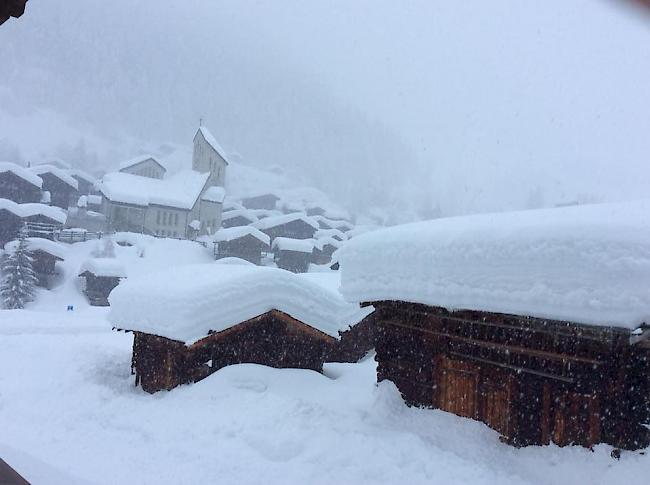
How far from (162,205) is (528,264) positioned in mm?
44919

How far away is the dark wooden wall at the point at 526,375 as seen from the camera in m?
6.68

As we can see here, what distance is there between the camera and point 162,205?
4741 cm

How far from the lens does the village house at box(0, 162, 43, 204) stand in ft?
136

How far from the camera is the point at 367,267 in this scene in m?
9.73

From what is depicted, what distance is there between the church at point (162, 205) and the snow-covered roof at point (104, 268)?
1307 centimetres

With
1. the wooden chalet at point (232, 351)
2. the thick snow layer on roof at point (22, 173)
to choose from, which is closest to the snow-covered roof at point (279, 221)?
the thick snow layer on roof at point (22, 173)

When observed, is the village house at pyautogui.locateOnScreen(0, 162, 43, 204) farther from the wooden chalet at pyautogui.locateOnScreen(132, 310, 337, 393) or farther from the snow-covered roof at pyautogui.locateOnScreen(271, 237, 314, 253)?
the wooden chalet at pyautogui.locateOnScreen(132, 310, 337, 393)

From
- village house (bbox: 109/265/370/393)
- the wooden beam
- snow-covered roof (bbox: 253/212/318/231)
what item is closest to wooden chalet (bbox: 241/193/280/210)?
snow-covered roof (bbox: 253/212/318/231)

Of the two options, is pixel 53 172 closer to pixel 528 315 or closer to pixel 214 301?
pixel 214 301

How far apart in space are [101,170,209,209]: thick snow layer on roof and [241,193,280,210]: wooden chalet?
2565 centimetres

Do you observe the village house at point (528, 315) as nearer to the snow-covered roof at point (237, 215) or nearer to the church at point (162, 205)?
the church at point (162, 205)

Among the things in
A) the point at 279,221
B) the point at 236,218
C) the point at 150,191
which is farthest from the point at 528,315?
the point at 236,218

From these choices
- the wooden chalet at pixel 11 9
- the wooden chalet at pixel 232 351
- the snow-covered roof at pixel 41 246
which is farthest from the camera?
the snow-covered roof at pixel 41 246

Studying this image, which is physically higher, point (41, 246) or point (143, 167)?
point (143, 167)
